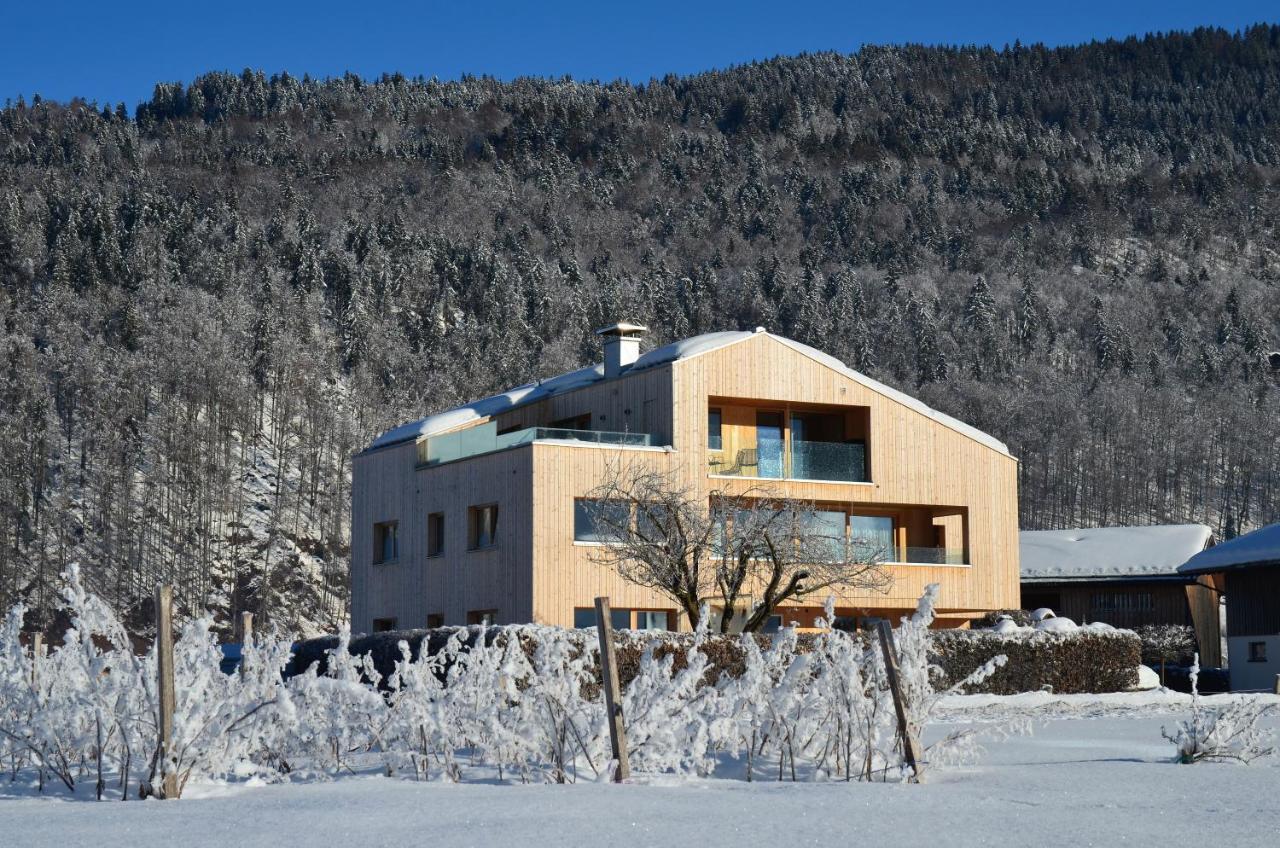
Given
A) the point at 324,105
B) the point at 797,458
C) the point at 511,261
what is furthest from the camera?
the point at 324,105

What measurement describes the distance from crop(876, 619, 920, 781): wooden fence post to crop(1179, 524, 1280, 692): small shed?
2795cm

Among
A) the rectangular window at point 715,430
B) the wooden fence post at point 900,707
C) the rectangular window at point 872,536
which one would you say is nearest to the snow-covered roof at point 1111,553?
the rectangular window at point 872,536

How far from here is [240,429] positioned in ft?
299

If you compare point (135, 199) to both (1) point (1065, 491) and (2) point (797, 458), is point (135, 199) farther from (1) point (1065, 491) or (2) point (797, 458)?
(2) point (797, 458)

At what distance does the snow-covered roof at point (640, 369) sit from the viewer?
1385 inches

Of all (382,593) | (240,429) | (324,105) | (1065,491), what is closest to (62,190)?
(240,429)

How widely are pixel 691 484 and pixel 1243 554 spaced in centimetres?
1447

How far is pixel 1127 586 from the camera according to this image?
50812 mm

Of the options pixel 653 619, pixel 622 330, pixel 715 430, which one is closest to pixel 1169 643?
pixel 715 430

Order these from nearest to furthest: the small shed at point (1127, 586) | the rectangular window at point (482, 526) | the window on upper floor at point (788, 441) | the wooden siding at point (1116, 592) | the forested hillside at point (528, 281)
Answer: the rectangular window at point (482, 526), the window on upper floor at point (788, 441), the small shed at point (1127, 586), the wooden siding at point (1116, 592), the forested hillside at point (528, 281)

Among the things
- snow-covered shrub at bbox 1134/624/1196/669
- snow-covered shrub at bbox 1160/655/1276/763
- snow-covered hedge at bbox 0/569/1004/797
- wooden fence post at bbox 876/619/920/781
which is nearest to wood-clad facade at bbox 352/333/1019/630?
snow-covered shrub at bbox 1134/624/1196/669

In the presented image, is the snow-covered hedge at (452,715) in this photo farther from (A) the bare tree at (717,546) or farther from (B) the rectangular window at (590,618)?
(B) the rectangular window at (590,618)

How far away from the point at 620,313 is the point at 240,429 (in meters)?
35.5

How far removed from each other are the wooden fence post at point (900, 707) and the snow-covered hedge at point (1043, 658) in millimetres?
15635
